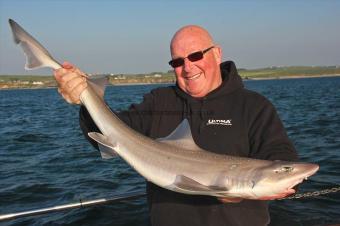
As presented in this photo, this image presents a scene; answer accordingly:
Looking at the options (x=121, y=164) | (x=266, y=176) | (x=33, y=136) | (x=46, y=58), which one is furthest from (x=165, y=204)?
(x=33, y=136)

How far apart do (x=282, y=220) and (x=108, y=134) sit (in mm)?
5875

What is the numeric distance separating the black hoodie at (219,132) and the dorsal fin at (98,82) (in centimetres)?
32

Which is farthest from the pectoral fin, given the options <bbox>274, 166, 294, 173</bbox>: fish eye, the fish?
<bbox>274, 166, 294, 173</bbox>: fish eye

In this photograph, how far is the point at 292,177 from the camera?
390 cm

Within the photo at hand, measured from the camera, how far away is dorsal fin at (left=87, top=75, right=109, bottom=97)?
493cm

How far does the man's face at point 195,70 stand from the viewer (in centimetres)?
516

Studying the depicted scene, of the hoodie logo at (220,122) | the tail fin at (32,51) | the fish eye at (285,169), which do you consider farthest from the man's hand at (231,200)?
the tail fin at (32,51)

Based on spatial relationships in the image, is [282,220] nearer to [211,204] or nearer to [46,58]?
[211,204]

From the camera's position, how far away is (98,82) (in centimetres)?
502

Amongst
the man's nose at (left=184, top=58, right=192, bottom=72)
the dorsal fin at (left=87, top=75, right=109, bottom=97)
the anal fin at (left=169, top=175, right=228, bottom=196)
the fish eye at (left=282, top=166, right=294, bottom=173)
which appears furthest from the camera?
the man's nose at (left=184, top=58, right=192, bottom=72)

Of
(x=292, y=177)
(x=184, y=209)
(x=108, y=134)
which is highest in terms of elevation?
(x=108, y=134)

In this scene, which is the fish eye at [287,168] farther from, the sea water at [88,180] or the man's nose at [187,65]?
the sea water at [88,180]

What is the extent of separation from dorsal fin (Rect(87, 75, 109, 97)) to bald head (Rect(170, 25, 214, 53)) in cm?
93

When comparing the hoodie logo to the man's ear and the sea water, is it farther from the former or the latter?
the sea water
